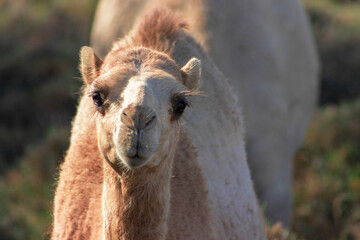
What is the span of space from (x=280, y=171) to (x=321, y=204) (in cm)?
103

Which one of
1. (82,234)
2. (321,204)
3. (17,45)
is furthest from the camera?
(17,45)

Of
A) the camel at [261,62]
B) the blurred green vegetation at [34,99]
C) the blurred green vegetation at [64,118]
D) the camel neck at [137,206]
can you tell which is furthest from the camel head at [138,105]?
the blurred green vegetation at [34,99]

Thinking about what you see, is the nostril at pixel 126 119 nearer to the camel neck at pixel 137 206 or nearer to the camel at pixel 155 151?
the camel at pixel 155 151

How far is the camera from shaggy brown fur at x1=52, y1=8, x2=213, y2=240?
2.92 metres

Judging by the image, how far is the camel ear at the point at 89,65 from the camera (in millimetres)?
3244

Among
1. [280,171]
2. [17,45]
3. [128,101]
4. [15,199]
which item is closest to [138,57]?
[128,101]

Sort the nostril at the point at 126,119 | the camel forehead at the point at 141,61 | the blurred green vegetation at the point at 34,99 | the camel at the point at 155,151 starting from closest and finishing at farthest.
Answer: the nostril at the point at 126,119, the camel at the point at 155,151, the camel forehead at the point at 141,61, the blurred green vegetation at the point at 34,99

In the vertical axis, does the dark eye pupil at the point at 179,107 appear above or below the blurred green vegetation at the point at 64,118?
below

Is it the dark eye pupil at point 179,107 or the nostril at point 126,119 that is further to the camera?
the dark eye pupil at point 179,107

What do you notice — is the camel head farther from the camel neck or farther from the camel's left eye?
the camel neck

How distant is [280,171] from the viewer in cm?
660

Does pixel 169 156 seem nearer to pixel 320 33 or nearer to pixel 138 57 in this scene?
pixel 138 57

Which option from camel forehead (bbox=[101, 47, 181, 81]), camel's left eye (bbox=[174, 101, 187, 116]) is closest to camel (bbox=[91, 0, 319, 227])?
camel forehead (bbox=[101, 47, 181, 81])

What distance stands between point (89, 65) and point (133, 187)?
0.76 meters
